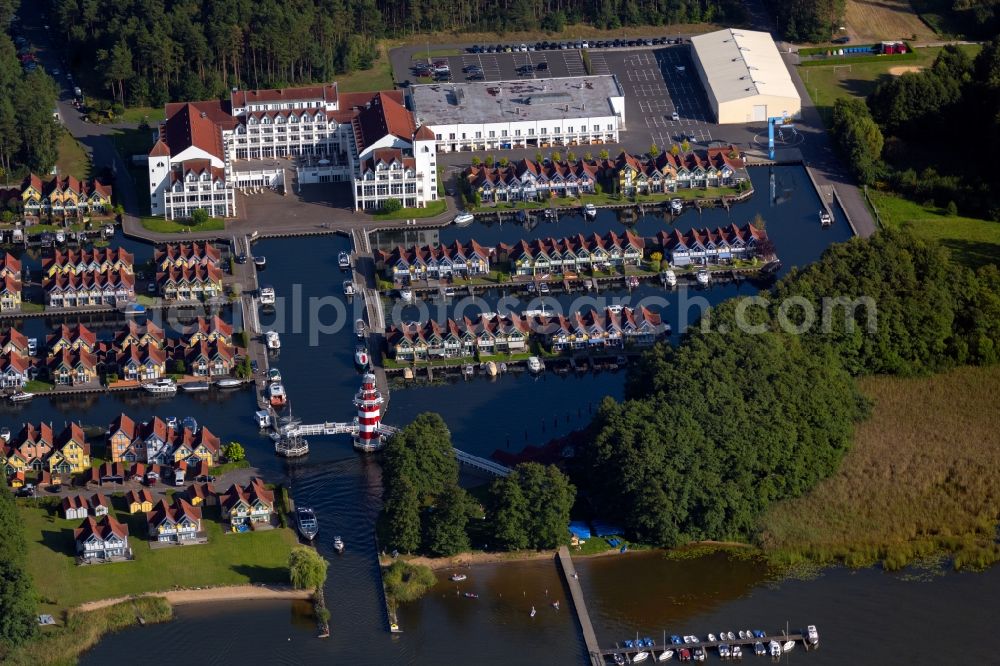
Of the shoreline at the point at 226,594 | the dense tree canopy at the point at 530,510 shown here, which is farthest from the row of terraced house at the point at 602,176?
the shoreline at the point at 226,594

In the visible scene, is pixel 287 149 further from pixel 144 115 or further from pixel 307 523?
pixel 307 523

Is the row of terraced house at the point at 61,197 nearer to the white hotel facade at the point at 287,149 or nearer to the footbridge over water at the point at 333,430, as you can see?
the white hotel facade at the point at 287,149

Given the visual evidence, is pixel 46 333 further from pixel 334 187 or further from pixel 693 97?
pixel 693 97

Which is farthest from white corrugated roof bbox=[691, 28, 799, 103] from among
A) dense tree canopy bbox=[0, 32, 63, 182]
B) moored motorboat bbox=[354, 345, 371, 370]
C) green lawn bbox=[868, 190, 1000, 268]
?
dense tree canopy bbox=[0, 32, 63, 182]

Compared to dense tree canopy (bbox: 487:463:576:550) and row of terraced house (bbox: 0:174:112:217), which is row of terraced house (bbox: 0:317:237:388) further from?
dense tree canopy (bbox: 487:463:576:550)

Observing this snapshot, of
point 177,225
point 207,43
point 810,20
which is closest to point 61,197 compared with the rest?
point 177,225
